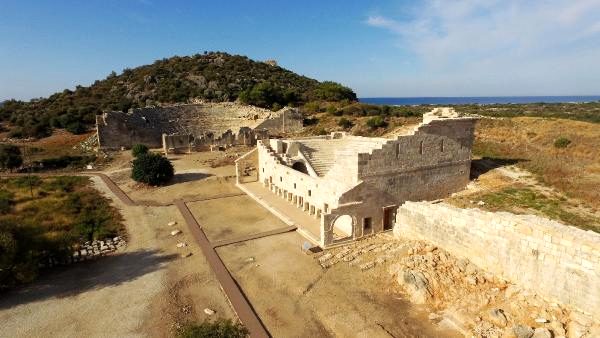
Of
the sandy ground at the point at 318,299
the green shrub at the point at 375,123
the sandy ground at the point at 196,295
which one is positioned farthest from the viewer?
the green shrub at the point at 375,123

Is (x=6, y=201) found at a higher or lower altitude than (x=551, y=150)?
lower

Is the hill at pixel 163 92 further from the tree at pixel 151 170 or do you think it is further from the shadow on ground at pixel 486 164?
the shadow on ground at pixel 486 164

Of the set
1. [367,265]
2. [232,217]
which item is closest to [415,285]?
[367,265]

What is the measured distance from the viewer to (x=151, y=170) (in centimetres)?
2702

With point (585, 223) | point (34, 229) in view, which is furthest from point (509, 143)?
point (34, 229)

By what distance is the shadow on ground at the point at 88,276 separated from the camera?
12.8m

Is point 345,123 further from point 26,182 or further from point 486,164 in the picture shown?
point 26,182

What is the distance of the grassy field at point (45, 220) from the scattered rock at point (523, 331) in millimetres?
16597

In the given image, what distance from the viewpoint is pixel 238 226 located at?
753 inches

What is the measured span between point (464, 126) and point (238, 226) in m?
15.4

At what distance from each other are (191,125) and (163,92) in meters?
18.0

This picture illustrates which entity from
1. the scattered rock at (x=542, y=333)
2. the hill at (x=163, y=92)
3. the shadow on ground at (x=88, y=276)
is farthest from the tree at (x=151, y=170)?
the scattered rock at (x=542, y=333)

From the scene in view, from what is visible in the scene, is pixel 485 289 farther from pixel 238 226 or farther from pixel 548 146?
pixel 548 146

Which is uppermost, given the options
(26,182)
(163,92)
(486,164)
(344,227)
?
(163,92)
